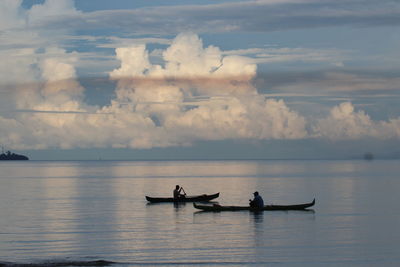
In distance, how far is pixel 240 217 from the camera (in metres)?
52.1

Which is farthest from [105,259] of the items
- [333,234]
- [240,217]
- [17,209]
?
[17,209]

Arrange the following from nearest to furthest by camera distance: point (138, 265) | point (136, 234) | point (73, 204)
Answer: point (138, 265)
point (136, 234)
point (73, 204)

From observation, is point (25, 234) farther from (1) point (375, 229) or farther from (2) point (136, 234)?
(1) point (375, 229)

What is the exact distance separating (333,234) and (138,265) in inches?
645

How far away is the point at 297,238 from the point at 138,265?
13088 millimetres

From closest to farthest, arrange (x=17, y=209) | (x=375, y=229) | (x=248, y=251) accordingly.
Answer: (x=248, y=251), (x=375, y=229), (x=17, y=209)

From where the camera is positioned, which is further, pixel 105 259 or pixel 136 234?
pixel 136 234

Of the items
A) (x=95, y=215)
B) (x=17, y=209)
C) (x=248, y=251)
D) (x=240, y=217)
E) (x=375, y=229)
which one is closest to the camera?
(x=248, y=251)

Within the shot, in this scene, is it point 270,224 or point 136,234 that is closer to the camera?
point 136,234

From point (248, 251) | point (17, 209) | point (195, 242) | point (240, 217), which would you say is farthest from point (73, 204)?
point (248, 251)

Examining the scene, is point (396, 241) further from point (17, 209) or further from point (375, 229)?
point (17, 209)

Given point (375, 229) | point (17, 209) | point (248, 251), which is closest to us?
point (248, 251)

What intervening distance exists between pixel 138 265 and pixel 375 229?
20.9 meters

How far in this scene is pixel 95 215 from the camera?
5603cm
